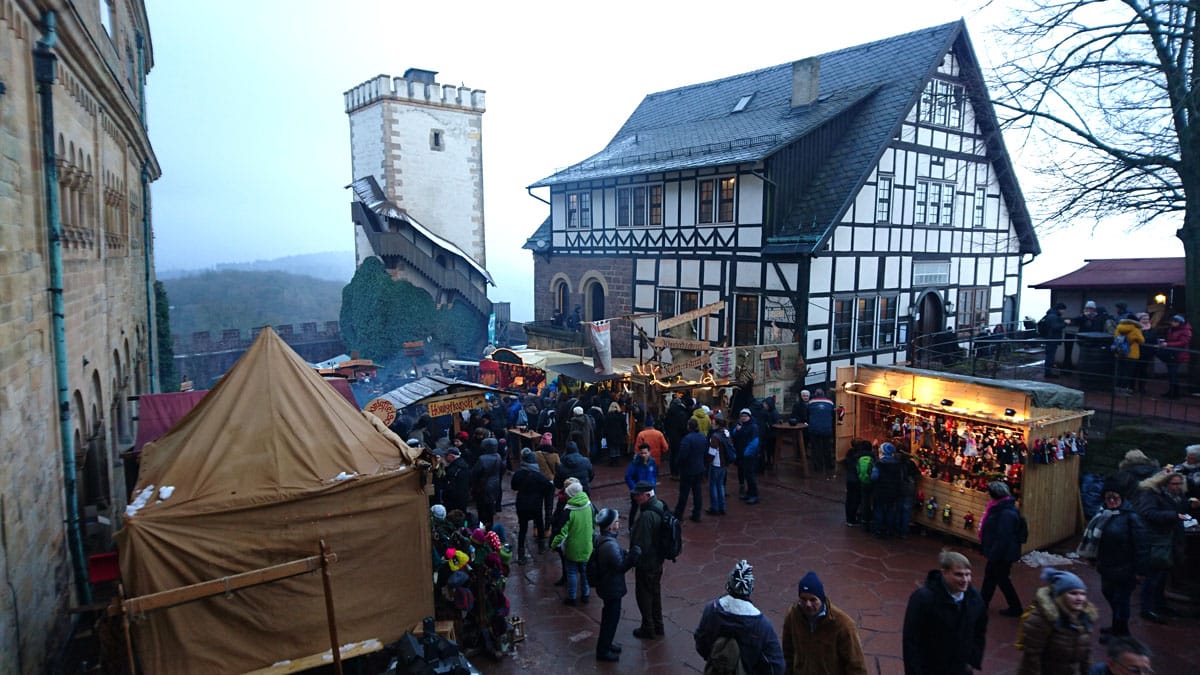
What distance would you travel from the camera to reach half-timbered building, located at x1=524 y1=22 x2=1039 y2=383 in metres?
17.8

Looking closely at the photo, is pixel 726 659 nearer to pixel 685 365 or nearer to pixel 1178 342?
pixel 685 365

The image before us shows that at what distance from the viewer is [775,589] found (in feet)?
26.7

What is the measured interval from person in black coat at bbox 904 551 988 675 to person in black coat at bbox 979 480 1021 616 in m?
2.39

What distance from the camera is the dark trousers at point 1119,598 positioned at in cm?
664

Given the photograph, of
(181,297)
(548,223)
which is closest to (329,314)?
(181,297)

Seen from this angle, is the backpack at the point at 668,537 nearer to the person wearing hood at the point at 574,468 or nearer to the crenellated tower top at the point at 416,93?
the person wearing hood at the point at 574,468

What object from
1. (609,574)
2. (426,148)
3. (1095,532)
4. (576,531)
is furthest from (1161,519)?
(426,148)

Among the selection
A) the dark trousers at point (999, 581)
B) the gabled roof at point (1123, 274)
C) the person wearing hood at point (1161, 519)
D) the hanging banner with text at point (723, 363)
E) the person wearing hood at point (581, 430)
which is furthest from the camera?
the gabled roof at point (1123, 274)

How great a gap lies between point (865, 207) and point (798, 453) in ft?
27.5

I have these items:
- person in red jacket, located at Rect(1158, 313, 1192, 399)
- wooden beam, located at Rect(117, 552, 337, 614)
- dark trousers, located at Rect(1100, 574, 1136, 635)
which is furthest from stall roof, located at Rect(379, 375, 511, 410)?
person in red jacket, located at Rect(1158, 313, 1192, 399)

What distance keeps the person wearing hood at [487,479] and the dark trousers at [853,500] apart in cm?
523

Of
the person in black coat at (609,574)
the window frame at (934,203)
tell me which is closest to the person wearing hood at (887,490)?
the person in black coat at (609,574)

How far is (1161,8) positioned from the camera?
12422mm

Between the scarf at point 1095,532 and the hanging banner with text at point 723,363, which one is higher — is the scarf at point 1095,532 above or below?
below
